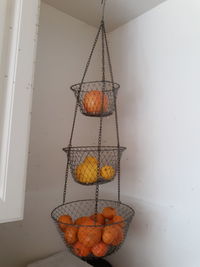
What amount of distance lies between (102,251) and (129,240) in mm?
361

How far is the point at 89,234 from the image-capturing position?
706mm

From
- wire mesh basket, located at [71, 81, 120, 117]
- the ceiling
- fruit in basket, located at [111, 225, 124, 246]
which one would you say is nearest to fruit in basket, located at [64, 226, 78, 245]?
fruit in basket, located at [111, 225, 124, 246]

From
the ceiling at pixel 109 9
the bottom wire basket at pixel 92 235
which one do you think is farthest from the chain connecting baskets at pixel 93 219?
the ceiling at pixel 109 9

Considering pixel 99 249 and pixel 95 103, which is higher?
pixel 95 103

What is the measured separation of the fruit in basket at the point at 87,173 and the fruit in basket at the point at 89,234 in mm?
150

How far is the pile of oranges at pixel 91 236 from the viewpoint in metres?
0.71

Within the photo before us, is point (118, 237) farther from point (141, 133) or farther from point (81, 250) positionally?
point (141, 133)

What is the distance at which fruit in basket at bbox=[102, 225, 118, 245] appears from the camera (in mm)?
706

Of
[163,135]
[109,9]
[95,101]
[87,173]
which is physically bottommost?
[87,173]

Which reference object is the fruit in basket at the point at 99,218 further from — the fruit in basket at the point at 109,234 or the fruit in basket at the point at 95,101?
the fruit in basket at the point at 95,101

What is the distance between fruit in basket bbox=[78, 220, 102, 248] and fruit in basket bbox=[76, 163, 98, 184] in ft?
0.49

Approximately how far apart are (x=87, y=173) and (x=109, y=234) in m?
0.21

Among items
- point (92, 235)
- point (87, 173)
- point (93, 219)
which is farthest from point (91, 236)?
point (87, 173)

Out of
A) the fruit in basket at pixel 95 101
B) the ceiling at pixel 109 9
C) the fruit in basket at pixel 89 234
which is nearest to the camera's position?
the fruit in basket at pixel 89 234
